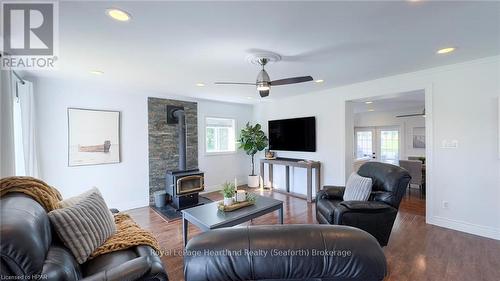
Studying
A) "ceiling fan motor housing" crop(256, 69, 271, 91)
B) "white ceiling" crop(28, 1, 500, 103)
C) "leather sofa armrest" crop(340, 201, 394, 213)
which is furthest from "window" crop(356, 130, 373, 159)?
"ceiling fan motor housing" crop(256, 69, 271, 91)

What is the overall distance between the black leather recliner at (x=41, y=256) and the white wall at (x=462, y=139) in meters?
3.85

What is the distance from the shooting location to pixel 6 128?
70.9 inches

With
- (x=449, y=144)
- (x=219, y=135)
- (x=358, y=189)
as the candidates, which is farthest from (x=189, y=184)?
(x=449, y=144)

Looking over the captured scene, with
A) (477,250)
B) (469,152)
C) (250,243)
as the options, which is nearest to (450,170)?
(469,152)

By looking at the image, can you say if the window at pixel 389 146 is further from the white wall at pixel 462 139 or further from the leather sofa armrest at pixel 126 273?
the leather sofa armrest at pixel 126 273

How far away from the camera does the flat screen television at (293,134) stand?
482cm

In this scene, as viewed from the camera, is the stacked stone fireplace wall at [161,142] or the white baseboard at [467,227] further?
the stacked stone fireplace wall at [161,142]

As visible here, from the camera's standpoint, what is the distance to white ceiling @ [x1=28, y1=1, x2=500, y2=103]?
1645 millimetres

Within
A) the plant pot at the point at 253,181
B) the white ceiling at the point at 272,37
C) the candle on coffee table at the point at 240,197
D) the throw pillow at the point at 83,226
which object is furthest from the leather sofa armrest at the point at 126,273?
the plant pot at the point at 253,181

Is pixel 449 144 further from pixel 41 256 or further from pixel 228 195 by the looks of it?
pixel 41 256

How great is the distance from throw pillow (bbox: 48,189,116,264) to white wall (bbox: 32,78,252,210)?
2534mm

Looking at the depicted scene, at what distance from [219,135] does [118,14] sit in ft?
13.9

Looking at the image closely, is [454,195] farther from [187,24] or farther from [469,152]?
[187,24]

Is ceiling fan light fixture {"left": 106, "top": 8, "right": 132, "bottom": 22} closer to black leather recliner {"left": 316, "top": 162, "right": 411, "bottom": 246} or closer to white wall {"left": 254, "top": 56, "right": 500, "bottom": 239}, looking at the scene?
black leather recliner {"left": 316, "top": 162, "right": 411, "bottom": 246}
